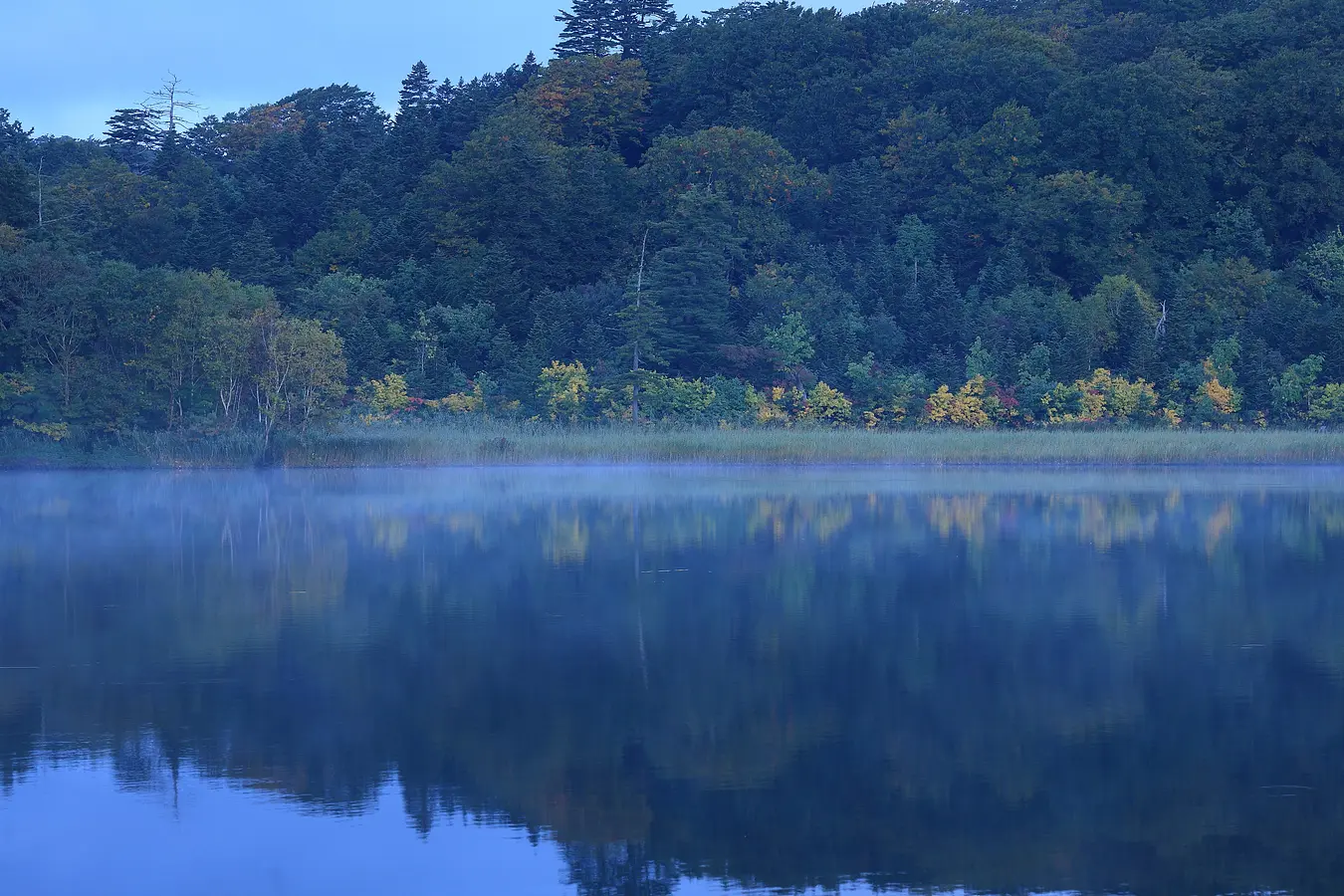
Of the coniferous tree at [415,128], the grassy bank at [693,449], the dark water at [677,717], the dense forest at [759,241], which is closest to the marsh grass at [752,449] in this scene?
the grassy bank at [693,449]

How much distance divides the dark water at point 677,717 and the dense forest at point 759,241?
72.8ft

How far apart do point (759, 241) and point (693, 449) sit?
15414mm

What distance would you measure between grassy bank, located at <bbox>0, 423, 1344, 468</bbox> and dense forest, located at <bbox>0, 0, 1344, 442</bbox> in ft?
2.88

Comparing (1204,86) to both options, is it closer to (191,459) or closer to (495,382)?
(495,382)

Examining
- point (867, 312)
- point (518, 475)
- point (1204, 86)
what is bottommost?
point (518, 475)

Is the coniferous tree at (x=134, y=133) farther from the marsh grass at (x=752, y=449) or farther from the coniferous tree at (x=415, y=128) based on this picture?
the marsh grass at (x=752, y=449)

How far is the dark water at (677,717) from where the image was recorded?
236 inches

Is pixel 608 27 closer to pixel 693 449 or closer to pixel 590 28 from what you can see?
pixel 590 28

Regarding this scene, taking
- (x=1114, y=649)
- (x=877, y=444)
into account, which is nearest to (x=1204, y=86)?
(x=877, y=444)

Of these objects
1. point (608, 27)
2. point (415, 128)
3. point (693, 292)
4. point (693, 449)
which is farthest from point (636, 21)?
point (693, 449)

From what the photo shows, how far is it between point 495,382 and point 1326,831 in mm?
37031

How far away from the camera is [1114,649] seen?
32.8ft

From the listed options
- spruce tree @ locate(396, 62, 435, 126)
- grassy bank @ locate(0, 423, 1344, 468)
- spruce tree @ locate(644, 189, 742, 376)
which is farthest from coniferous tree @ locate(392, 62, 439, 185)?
grassy bank @ locate(0, 423, 1344, 468)

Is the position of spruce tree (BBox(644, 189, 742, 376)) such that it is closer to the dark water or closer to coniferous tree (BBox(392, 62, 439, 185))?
coniferous tree (BBox(392, 62, 439, 185))
